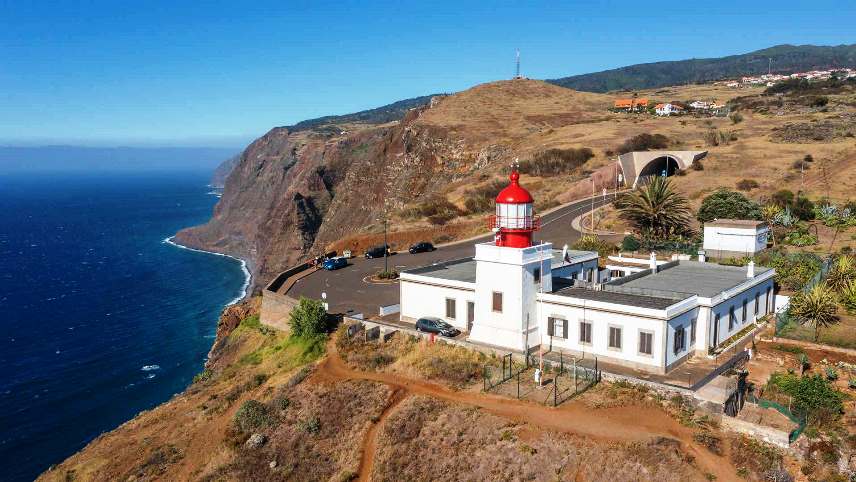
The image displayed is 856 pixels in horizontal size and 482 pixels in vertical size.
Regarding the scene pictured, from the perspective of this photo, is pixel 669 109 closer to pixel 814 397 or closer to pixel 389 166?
pixel 389 166

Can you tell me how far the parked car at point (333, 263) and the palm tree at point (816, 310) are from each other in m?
32.0

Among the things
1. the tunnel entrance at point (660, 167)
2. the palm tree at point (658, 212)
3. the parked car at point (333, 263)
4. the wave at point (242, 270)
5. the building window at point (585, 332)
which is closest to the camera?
the building window at point (585, 332)

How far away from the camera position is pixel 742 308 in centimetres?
2992

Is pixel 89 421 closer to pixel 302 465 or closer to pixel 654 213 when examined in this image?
pixel 302 465

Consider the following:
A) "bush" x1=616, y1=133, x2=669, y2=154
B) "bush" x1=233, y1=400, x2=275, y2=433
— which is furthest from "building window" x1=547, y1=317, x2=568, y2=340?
"bush" x1=616, y1=133, x2=669, y2=154

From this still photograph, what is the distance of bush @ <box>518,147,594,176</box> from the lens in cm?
7881

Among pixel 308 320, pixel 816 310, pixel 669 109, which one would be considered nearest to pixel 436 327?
pixel 308 320

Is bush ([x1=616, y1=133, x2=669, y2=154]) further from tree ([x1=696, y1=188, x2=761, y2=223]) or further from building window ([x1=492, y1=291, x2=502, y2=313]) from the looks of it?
building window ([x1=492, y1=291, x2=502, y2=313])

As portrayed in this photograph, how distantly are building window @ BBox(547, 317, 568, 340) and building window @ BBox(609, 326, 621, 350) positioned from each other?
2036 mm

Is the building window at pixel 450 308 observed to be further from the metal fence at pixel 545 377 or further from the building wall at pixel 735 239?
the building wall at pixel 735 239

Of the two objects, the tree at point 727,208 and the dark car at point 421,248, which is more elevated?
the tree at point 727,208

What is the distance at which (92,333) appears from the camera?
223 feet

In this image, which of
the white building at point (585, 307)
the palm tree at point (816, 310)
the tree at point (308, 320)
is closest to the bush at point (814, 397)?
the white building at point (585, 307)

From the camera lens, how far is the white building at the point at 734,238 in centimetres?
4059
